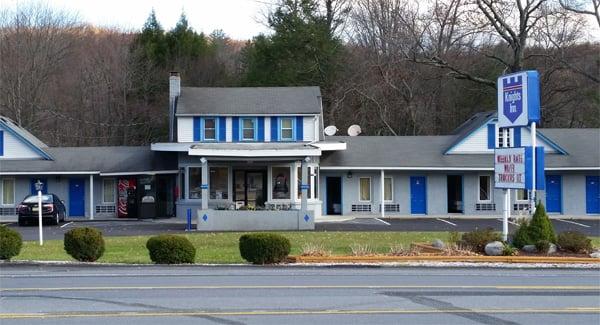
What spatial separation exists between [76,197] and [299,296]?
33462mm

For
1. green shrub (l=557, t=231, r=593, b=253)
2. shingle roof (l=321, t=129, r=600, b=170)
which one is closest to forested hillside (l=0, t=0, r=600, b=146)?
shingle roof (l=321, t=129, r=600, b=170)

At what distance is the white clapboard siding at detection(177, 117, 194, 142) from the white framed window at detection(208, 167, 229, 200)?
228cm

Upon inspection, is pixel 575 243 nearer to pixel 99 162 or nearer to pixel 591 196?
pixel 591 196

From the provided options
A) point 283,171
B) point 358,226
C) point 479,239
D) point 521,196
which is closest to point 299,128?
point 283,171

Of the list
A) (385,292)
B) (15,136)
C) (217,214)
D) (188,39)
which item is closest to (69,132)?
(188,39)

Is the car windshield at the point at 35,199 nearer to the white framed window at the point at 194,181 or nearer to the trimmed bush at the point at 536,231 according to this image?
the white framed window at the point at 194,181

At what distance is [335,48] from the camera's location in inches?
2345

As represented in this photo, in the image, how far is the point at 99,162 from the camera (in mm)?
44688

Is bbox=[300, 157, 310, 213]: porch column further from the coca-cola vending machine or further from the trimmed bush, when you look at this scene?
the trimmed bush

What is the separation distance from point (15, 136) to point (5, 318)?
35.5 m

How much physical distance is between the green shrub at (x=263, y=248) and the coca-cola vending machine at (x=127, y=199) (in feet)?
81.7

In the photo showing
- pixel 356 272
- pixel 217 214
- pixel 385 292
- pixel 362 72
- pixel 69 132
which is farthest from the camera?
pixel 69 132

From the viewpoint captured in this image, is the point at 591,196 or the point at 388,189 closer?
the point at 591,196

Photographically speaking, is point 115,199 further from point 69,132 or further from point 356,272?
point 356,272
